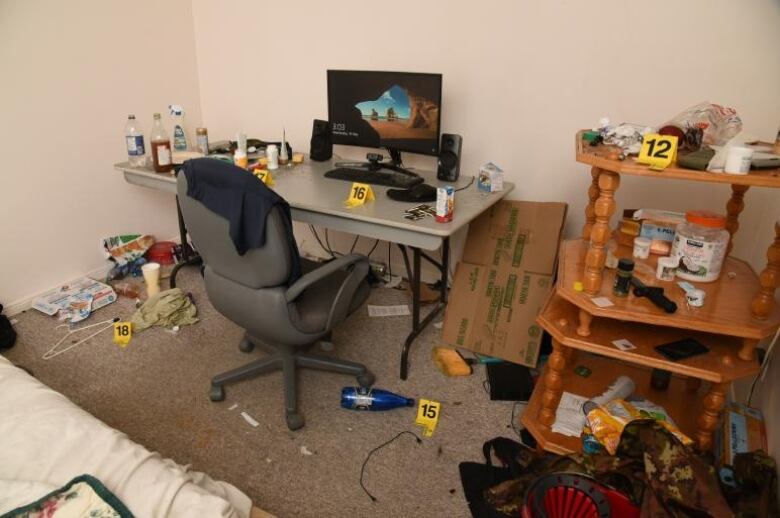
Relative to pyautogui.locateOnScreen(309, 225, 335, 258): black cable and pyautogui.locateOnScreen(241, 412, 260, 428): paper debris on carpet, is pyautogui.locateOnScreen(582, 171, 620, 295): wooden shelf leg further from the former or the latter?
pyautogui.locateOnScreen(309, 225, 335, 258): black cable

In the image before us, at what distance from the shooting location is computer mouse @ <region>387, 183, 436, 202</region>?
6.93 ft

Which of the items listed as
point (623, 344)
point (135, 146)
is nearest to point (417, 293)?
point (623, 344)

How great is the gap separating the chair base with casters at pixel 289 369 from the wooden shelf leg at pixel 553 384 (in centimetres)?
72

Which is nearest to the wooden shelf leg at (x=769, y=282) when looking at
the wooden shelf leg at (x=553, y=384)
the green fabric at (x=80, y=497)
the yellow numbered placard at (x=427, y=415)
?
the wooden shelf leg at (x=553, y=384)

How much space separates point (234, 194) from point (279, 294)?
0.36 m

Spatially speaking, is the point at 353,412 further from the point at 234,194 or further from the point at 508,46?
the point at 508,46

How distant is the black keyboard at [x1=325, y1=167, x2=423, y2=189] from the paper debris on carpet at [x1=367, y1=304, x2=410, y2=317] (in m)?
0.72

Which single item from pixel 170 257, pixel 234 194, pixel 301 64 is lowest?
pixel 170 257

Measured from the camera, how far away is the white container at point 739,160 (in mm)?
1239

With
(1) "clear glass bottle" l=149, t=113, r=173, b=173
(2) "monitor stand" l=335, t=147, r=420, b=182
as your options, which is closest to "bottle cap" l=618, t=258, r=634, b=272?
(2) "monitor stand" l=335, t=147, r=420, b=182

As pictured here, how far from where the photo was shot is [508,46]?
2.37 metres

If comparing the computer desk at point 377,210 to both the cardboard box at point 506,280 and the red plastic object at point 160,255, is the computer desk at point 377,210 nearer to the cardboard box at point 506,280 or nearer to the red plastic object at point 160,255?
the cardboard box at point 506,280

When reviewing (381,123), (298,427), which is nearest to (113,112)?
(381,123)

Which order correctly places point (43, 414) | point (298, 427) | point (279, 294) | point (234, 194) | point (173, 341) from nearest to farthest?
point (43, 414), point (234, 194), point (279, 294), point (298, 427), point (173, 341)
